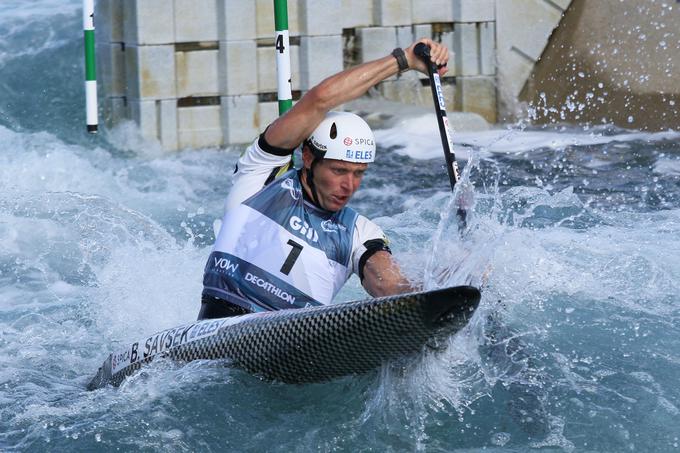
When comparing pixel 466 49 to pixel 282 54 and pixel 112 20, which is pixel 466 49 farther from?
pixel 282 54

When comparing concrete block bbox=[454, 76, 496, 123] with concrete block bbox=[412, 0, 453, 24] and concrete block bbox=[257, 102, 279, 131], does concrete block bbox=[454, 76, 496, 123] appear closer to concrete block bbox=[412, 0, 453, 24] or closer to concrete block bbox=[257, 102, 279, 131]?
concrete block bbox=[412, 0, 453, 24]

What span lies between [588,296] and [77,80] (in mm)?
6875

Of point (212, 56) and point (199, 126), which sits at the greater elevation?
point (212, 56)

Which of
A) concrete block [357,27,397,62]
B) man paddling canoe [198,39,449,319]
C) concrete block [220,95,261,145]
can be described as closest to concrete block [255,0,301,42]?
concrete block [220,95,261,145]

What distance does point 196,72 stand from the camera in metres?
9.94

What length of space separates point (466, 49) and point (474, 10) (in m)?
0.38

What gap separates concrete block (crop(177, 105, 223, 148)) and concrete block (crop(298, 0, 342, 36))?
3.56ft

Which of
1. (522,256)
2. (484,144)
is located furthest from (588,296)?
(484,144)

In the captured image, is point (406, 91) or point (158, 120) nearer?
point (158, 120)

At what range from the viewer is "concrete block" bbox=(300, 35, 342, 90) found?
33.2ft

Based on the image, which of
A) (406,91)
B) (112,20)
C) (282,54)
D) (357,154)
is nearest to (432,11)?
(406,91)

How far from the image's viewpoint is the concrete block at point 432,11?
10719 millimetres

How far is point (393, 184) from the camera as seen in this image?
931cm

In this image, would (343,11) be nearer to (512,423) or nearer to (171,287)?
(171,287)
